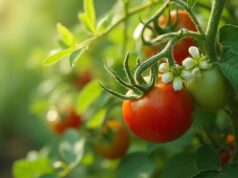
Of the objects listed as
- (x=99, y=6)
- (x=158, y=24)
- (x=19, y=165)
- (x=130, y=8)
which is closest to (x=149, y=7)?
(x=130, y=8)

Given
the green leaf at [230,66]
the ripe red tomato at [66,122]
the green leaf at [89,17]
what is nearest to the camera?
the green leaf at [230,66]

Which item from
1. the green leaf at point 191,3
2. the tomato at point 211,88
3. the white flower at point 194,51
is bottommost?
the tomato at point 211,88

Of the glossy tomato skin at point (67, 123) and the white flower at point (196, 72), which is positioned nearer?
the white flower at point (196, 72)

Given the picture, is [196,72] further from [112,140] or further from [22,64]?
[22,64]

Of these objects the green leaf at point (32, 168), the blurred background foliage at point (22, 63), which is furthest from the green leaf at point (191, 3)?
the blurred background foliage at point (22, 63)

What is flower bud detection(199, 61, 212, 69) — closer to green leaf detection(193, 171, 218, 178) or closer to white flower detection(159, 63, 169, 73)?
white flower detection(159, 63, 169, 73)

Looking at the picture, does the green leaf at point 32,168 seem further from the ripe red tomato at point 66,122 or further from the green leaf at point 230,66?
the green leaf at point 230,66

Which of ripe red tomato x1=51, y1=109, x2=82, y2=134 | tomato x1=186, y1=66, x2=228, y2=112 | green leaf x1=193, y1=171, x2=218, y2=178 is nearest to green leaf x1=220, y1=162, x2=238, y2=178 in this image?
green leaf x1=193, y1=171, x2=218, y2=178
